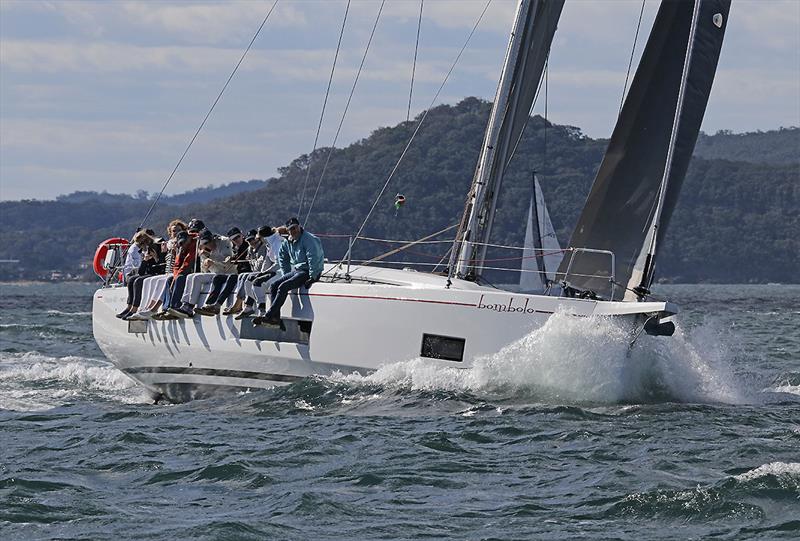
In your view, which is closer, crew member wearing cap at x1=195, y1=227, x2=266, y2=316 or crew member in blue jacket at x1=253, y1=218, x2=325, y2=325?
crew member in blue jacket at x1=253, y1=218, x2=325, y2=325

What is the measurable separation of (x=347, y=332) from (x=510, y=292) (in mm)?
2113

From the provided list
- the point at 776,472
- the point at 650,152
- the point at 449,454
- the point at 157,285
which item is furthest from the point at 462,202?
the point at 776,472

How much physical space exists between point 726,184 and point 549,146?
46.8 m

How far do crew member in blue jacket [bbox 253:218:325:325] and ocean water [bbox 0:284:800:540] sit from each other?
1017 mm

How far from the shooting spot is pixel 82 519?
35.6ft

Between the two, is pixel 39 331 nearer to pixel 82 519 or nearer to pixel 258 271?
pixel 258 271

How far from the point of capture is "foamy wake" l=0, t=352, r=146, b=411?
62.8 feet

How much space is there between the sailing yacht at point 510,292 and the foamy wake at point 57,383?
5.25 ft

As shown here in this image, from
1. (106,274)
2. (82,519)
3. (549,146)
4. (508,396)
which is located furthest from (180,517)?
(549,146)

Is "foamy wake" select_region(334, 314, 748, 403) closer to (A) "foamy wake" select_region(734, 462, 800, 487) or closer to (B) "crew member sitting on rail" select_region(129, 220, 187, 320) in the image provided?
(A) "foamy wake" select_region(734, 462, 800, 487)

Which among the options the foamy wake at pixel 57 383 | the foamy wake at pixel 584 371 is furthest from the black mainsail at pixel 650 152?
the foamy wake at pixel 57 383

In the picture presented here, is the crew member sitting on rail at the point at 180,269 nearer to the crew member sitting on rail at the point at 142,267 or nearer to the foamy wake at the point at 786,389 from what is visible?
the crew member sitting on rail at the point at 142,267

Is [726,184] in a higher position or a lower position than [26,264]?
higher

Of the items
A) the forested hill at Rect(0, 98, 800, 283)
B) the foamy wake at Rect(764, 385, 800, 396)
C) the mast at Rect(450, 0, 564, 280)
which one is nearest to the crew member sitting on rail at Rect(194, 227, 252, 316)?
the mast at Rect(450, 0, 564, 280)
